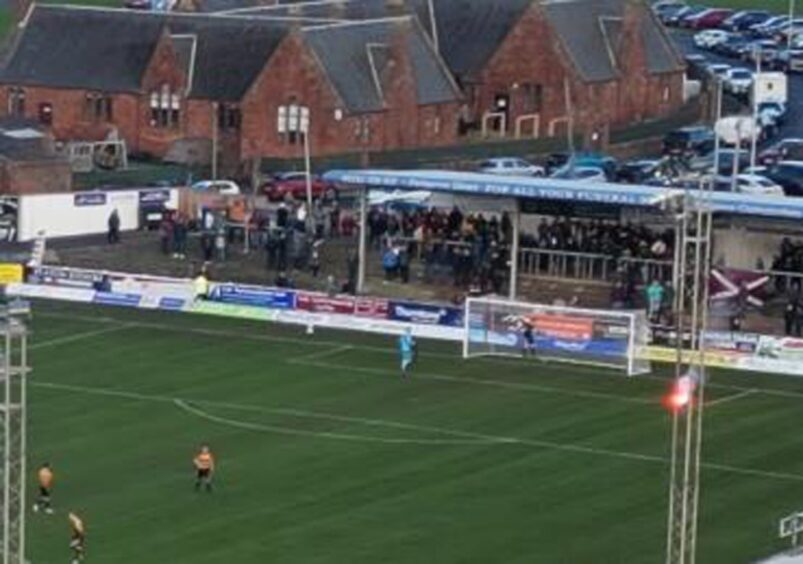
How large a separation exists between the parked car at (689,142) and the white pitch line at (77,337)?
33.2 m

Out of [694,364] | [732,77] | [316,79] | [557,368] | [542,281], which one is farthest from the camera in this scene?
[732,77]

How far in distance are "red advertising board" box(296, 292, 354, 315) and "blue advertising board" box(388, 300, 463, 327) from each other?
109 centimetres

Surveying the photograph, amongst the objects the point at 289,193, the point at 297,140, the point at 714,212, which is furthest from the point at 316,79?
the point at 714,212

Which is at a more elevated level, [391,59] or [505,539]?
[391,59]

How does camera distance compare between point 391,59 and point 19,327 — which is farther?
point 391,59

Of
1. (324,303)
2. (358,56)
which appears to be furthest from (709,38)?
(324,303)

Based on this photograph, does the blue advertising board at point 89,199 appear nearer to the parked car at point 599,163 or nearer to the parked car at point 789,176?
the parked car at point 599,163

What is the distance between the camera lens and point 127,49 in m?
121

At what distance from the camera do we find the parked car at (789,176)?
10581cm

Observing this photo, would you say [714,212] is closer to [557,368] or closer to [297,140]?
[557,368]

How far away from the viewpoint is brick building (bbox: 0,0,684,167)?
384 feet

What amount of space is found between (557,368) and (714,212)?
6.42 meters

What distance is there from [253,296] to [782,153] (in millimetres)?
30520

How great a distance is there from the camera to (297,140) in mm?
117188
